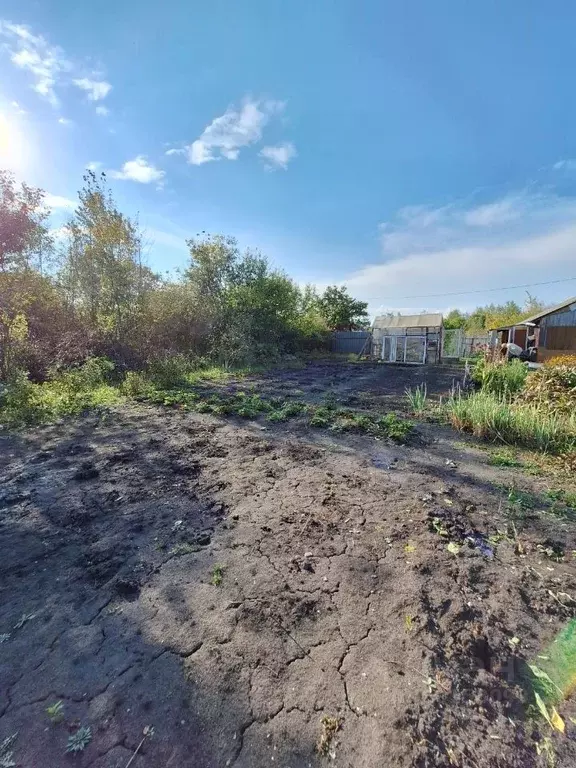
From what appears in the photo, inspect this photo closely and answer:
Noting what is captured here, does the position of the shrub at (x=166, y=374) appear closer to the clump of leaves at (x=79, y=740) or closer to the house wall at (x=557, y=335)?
the clump of leaves at (x=79, y=740)

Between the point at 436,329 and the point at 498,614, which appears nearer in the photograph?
the point at 498,614

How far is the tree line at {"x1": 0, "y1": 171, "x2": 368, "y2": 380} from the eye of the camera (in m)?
6.18

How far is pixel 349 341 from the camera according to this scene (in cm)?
2031

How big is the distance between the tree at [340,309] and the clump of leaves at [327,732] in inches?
852

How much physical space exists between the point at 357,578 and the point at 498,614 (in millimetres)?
633

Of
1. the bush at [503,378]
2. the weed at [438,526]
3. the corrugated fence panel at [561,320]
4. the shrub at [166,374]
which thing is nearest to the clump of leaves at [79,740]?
the weed at [438,526]

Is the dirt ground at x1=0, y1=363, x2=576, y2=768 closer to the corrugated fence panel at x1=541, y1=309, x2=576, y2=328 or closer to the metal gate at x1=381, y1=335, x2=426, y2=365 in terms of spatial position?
the corrugated fence panel at x1=541, y1=309, x2=576, y2=328

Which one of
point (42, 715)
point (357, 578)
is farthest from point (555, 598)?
point (42, 715)

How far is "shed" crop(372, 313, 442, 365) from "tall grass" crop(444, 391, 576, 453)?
1218 centimetres

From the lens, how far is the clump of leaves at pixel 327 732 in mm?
1043

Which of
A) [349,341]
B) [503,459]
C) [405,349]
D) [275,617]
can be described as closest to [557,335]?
[405,349]

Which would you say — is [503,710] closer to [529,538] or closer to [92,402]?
[529,538]

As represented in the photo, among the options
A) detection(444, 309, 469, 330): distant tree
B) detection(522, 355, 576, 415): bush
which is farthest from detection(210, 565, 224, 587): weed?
detection(444, 309, 469, 330): distant tree

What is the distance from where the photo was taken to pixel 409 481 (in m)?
2.84
